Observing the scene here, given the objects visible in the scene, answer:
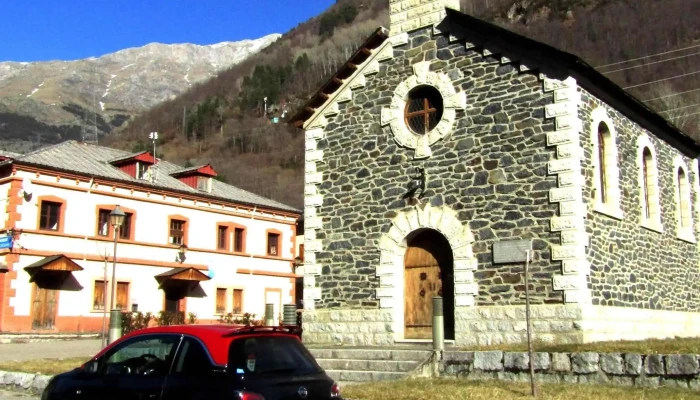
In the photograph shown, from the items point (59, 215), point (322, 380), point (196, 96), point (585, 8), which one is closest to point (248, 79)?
point (196, 96)

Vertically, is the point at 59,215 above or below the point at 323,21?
below

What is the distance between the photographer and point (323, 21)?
514 feet

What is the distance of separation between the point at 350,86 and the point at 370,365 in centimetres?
739

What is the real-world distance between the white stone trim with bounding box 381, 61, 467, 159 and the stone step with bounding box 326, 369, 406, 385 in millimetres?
5320

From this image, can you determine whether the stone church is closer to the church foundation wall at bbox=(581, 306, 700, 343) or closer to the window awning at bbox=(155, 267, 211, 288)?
the church foundation wall at bbox=(581, 306, 700, 343)

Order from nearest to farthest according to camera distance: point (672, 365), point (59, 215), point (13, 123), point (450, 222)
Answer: point (672, 365), point (450, 222), point (59, 215), point (13, 123)

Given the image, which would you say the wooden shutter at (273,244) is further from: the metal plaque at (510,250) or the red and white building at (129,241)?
the metal plaque at (510,250)

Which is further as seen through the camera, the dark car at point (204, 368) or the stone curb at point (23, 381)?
the stone curb at point (23, 381)

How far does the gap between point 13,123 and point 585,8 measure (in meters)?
138

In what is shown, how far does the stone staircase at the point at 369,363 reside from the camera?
44.6 feet

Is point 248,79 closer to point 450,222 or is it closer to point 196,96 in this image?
point 196,96

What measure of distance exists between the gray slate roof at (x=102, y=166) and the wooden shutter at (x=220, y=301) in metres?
4.71

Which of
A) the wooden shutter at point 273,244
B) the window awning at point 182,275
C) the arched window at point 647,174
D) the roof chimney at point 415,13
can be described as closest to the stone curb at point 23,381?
the roof chimney at point 415,13

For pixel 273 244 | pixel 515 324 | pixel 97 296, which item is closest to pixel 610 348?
pixel 515 324
